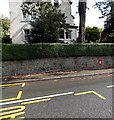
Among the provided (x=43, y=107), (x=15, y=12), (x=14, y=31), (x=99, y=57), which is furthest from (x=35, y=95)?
(x=15, y=12)

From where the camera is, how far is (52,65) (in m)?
8.68

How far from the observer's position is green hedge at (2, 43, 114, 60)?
24.3 feet

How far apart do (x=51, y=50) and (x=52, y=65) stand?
1487 millimetres

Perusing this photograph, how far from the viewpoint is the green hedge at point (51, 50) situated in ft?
24.3

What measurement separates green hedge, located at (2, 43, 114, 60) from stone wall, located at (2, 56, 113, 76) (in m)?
0.44

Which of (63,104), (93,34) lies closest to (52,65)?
(63,104)

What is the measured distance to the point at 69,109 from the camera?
3.12m

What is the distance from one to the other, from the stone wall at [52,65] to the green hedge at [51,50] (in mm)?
435

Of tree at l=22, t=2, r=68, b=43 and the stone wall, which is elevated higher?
tree at l=22, t=2, r=68, b=43

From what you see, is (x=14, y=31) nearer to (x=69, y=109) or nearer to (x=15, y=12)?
(x=15, y=12)

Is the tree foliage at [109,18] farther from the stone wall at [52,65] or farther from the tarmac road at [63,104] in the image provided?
the tarmac road at [63,104]

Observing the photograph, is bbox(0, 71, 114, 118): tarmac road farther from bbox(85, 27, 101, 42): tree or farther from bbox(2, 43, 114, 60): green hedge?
bbox(85, 27, 101, 42): tree

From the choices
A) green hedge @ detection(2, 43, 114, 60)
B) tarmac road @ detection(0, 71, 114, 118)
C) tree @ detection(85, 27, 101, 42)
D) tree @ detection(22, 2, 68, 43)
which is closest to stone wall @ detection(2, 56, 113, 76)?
green hedge @ detection(2, 43, 114, 60)

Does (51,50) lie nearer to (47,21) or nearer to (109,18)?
(47,21)
